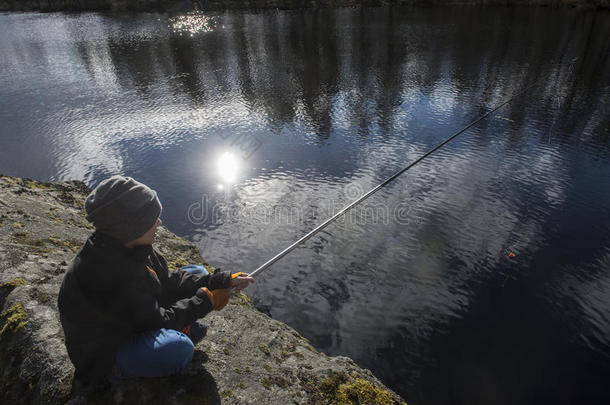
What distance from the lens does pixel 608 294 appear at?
7805 mm

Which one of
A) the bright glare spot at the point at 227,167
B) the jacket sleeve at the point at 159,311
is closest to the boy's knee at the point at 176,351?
the jacket sleeve at the point at 159,311

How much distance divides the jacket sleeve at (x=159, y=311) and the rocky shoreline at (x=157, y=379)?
62cm

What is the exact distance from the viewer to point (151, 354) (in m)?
3.18

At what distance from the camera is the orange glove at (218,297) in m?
3.71

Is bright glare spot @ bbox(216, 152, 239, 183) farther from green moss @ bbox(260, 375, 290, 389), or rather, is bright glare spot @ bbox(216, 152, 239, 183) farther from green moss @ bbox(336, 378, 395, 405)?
green moss @ bbox(336, 378, 395, 405)

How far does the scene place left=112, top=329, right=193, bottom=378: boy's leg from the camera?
Result: 10.4ft

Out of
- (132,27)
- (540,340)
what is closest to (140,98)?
(540,340)

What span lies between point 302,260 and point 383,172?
16.9 feet

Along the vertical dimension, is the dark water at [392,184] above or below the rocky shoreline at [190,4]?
below

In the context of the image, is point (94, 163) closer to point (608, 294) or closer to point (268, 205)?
point (268, 205)

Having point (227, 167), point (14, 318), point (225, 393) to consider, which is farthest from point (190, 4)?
point (225, 393)

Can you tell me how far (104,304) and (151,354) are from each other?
0.63 m

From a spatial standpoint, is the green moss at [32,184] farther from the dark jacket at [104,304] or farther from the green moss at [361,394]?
the green moss at [361,394]

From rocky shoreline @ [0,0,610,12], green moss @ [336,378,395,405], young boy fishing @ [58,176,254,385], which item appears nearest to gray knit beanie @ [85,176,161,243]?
young boy fishing @ [58,176,254,385]
